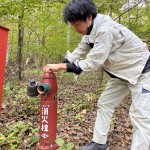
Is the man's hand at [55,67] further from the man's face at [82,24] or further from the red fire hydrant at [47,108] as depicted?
the man's face at [82,24]

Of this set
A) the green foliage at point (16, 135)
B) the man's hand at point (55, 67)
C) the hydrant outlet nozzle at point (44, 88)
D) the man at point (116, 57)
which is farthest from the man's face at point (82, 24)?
the green foliage at point (16, 135)

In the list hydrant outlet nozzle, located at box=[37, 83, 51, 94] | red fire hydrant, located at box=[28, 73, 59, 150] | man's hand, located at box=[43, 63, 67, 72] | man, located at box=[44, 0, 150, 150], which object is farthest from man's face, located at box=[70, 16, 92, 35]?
hydrant outlet nozzle, located at box=[37, 83, 51, 94]

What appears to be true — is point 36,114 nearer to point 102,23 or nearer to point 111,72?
point 111,72

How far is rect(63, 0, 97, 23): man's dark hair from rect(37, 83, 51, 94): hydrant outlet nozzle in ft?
2.28

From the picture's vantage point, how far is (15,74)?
9.75 meters

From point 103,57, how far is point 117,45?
24 centimetres

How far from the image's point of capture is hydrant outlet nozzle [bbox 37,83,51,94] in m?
2.40

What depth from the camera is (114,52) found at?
266cm

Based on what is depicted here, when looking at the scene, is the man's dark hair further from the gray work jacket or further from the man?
the gray work jacket

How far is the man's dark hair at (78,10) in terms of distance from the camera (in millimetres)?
2395

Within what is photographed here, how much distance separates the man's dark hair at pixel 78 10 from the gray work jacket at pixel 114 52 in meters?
0.19

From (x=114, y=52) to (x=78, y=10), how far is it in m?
0.61

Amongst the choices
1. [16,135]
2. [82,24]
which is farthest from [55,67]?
[16,135]

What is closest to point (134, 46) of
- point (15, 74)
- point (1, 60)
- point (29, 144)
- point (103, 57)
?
point (103, 57)
